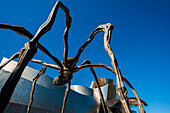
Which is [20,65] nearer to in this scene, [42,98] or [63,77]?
[63,77]

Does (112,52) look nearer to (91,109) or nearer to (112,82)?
(91,109)

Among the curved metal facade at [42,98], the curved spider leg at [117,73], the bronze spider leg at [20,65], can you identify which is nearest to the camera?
the bronze spider leg at [20,65]

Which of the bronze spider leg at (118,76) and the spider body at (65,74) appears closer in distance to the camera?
the bronze spider leg at (118,76)

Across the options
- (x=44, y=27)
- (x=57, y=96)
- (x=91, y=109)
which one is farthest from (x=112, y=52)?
(x=91, y=109)

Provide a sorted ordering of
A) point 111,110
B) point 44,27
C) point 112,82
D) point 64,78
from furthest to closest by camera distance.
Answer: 1. point 112,82
2. point 111,110
3. point 64,78
4. point 44,27

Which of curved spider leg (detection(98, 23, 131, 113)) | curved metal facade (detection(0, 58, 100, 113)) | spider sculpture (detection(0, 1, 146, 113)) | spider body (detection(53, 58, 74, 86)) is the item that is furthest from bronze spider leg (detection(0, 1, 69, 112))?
curved metal facade (detection(0, 58, 100, 113))

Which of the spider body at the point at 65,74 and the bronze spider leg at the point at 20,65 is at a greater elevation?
the spider body at the point at 65,74

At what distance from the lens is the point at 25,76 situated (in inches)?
398

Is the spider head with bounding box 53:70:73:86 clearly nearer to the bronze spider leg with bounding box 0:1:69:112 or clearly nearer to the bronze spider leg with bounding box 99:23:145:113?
the bronze spider leg with bounding box 99:23:145:113

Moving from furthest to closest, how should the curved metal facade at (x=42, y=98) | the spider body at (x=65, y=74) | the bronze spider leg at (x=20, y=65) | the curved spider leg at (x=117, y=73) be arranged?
the curved metal facade at (x=42, y=98)
the spider body at (x=65, y=74)
the curved spider leg at (x=117, y=73)
the bronze spider leg at (x=20, y=65)

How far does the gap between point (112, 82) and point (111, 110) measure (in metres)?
5.65

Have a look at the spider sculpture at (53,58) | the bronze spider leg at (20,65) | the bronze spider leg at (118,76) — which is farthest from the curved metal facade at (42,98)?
the bronze spider leg at (118,76)

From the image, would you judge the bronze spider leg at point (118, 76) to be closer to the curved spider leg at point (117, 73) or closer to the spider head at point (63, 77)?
the curved spider leg at point (117, 73)

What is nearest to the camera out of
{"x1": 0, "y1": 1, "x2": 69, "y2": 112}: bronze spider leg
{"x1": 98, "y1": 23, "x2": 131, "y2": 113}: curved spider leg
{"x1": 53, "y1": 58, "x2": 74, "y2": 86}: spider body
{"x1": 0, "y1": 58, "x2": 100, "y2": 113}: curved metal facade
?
{"x1": 0, "y1": 1, "x2": 69, "y2": 112}: bronze spider leg
